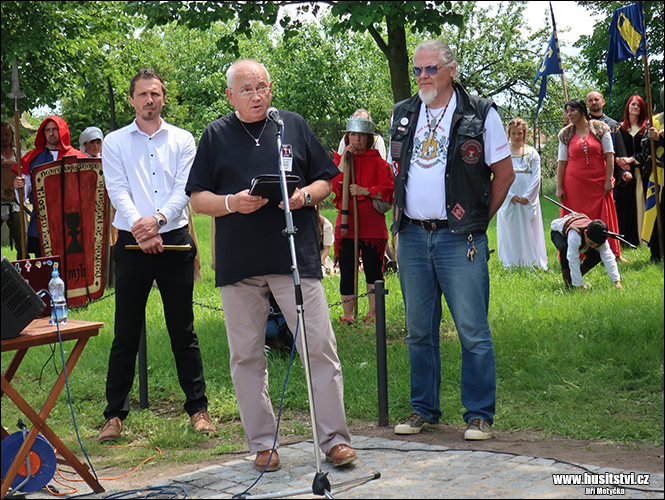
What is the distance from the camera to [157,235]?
5129 millimetres

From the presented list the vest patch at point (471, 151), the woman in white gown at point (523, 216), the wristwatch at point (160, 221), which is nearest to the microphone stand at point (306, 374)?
the vest patch at point (471, 151)

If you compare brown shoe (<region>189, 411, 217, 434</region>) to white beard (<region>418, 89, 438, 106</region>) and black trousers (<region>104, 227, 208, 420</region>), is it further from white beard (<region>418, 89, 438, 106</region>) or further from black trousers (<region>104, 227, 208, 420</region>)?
white beard (<region>418, 89, 438, 106</region>)

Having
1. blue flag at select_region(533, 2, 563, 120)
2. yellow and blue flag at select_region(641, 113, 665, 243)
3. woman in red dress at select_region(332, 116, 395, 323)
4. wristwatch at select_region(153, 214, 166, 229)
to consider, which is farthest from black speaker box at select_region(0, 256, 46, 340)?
blue flag at select_region(533, 2, 563, 120)

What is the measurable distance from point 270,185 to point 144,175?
160 centimetres

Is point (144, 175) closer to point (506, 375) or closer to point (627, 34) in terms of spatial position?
point (506, 375)

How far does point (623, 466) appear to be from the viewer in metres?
4.04

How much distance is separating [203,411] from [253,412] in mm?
1205

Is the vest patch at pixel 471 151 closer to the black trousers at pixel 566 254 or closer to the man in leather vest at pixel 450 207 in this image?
the man in leather vest at pixel 450 207

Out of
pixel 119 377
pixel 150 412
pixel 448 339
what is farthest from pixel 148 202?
pixel 448 339

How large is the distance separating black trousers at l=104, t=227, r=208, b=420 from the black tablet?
1.38 metres

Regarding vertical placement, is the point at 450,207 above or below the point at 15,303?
above

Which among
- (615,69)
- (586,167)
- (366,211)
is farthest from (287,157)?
(615,69)

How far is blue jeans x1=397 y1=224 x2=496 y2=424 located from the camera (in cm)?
473

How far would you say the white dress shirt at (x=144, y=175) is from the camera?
17.2 ft
